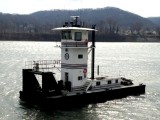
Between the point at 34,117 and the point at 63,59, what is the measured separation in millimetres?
9002

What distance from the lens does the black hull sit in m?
35.2

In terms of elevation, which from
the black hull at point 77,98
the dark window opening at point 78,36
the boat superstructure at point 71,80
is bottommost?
the black hull at point 77,98

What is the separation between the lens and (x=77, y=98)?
3675 centimetres

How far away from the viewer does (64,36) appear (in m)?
38.9

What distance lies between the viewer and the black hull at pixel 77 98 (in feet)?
116

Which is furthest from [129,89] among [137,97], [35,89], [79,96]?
[35,89]

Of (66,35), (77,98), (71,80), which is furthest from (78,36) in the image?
(77,98)

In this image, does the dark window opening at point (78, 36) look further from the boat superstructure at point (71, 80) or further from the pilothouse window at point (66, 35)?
the pilothouse window at point (66, 35)

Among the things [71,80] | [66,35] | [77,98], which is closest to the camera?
[77,98]

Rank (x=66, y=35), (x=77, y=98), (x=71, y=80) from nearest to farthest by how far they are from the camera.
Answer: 1. (x=77, y=98)
2. (x=71, y=80)
3. (x=66, y=35)

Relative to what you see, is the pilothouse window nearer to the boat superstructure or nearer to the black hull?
the boat superstructure

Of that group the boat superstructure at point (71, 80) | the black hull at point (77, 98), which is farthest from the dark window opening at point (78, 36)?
the black hull at point (77, 98)

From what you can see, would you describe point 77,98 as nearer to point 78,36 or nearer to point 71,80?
point 71,80

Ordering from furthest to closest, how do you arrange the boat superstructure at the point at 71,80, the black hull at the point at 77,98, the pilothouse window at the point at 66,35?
the pilothouse window at the point at 66,35
the boat superstructure at the point at 71,80
the black hull at the point at 77,98
